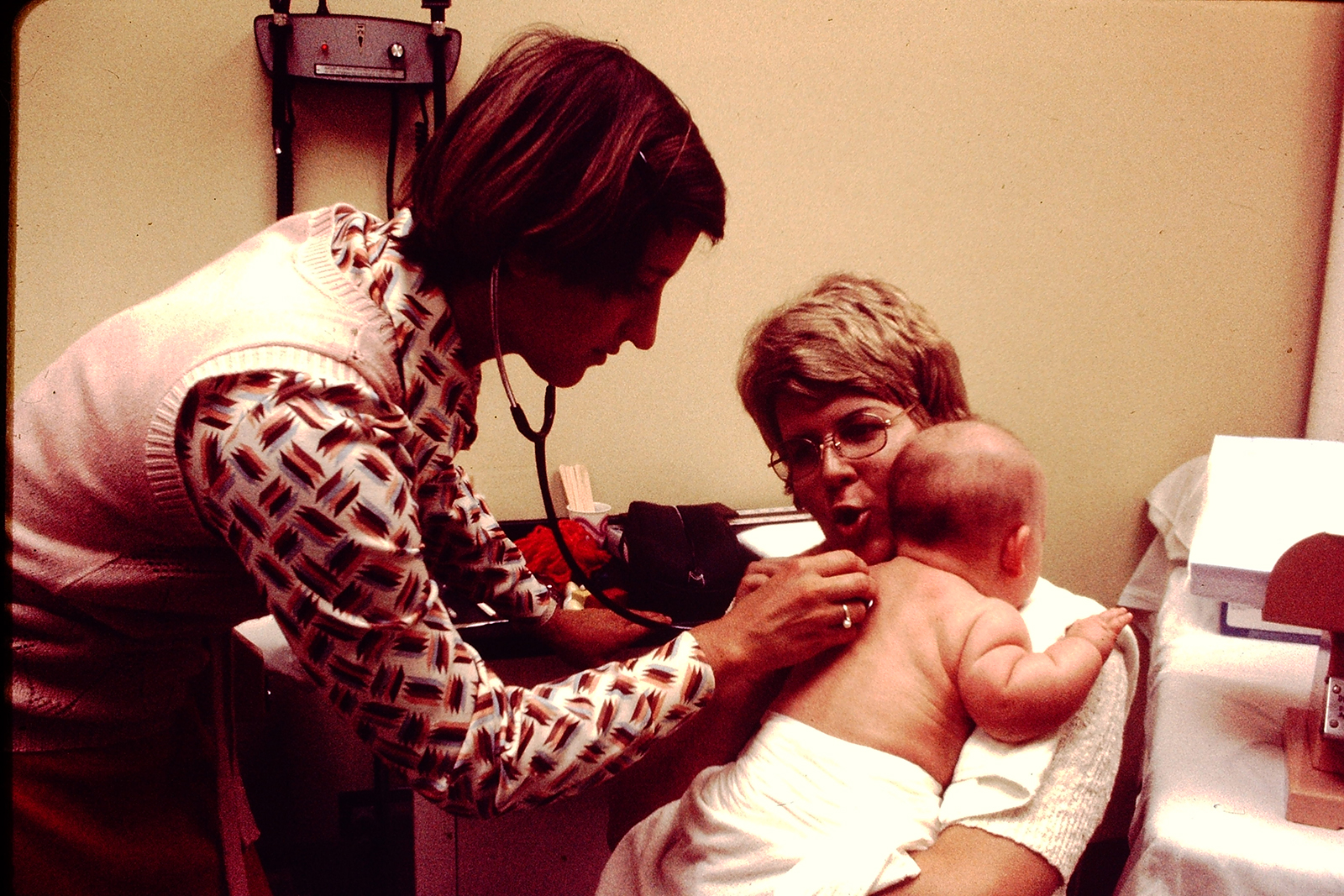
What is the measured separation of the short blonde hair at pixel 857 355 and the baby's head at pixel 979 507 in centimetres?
14

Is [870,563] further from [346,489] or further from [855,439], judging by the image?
[346,489]

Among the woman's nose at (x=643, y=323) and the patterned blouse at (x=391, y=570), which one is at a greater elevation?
the woman's nose at (x=643, y=323)

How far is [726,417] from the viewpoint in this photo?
2.02m

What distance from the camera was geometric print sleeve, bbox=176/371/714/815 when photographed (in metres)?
0.74

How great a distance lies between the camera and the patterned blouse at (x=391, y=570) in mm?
741

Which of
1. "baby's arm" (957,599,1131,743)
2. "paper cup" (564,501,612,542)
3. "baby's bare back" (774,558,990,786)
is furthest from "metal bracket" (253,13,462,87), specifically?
"baby's arm" (957,599,1131,743)

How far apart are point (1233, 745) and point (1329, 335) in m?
1.34

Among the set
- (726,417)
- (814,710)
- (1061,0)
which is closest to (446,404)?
(814,710)

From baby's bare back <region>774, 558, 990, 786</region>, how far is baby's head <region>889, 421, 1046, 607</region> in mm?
38

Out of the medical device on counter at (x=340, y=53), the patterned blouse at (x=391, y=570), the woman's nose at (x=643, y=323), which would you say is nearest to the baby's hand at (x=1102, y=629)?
the patterned blouse at (x=391, y=570)

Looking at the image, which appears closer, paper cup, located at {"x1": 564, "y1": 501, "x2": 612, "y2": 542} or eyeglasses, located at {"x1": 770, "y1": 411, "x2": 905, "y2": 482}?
eyeglasses, located at {"x1": 770, "y1": 411, "x2": 905, "y2": 482}

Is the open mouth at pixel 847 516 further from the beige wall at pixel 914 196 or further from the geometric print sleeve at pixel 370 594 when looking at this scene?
the beige wall at pixel 914 196

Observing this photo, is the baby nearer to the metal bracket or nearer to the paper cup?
the paper cup

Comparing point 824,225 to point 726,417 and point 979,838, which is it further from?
point 979,838
